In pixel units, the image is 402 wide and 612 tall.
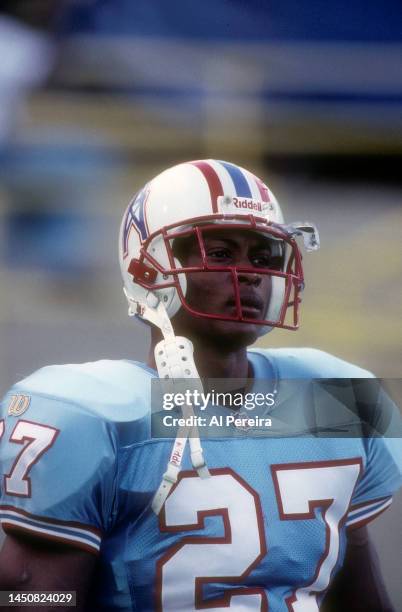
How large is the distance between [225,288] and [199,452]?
0.23 m

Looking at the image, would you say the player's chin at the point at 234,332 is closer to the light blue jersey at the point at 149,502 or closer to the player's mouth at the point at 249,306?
the player's mouth at the point at 249,306

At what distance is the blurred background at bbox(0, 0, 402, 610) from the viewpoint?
3.98 ft

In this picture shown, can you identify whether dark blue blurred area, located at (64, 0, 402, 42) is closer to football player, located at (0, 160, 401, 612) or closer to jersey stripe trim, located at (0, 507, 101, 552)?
football player, located at (0, 160, 401, 612)

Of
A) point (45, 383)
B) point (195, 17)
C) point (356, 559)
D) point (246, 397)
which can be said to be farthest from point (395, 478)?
point (195, 17)

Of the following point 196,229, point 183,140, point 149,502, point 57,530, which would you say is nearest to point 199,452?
point 149,502

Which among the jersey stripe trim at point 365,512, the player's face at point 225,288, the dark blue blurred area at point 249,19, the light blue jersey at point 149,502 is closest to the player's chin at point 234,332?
the player's face at point 225,288

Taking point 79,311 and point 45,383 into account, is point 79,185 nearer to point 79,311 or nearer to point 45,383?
point 79,311

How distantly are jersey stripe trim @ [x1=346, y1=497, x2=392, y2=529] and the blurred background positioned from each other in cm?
20

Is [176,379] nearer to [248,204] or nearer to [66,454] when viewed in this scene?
[66,454]

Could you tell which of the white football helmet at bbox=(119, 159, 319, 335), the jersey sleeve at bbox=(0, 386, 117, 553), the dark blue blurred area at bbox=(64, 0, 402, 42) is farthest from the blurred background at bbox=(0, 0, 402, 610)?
the jersey sleeve at bbox=(0, 386, 117, 553)

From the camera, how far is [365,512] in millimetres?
1057

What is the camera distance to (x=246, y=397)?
104 centimetres

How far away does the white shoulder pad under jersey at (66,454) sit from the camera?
879 mm

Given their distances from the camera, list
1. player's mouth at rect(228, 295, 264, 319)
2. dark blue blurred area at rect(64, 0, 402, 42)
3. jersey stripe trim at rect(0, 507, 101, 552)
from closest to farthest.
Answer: jersey stripe trim at rect(0, 507, 101, 552) < player's mouth at rect(228, 295, 264, 319) < dark blue blurred area at rect(64, 0, 402, 42)
